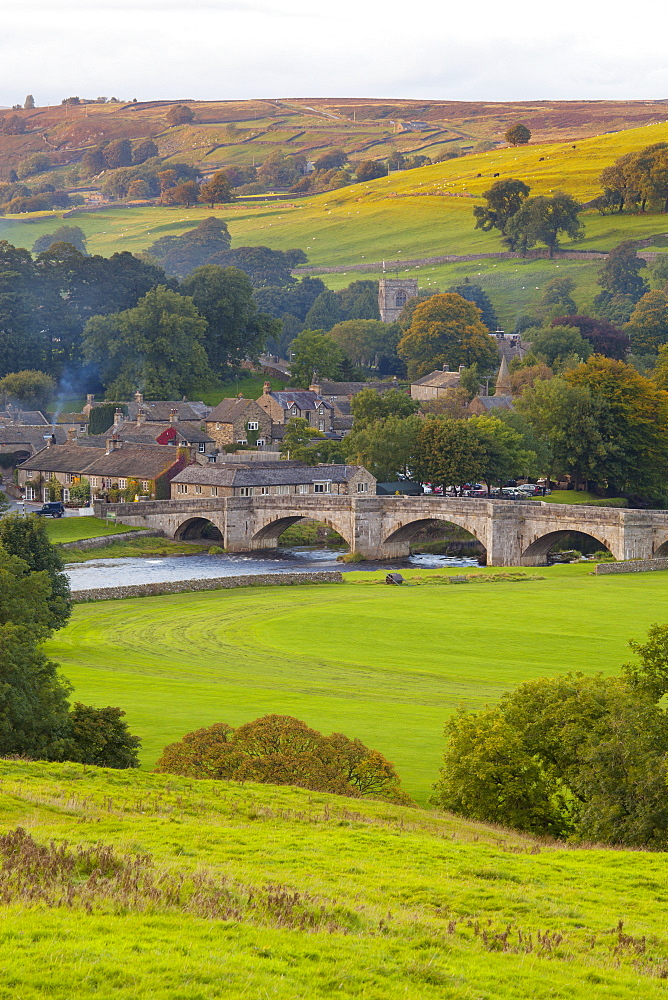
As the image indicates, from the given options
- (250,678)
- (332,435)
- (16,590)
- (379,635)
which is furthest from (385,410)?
(16,590)

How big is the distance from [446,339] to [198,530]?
253ft

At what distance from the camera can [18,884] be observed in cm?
1728

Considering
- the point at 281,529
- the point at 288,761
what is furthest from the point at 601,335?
the point at 288,761

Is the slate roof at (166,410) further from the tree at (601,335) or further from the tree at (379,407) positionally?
the tree at (601,335)

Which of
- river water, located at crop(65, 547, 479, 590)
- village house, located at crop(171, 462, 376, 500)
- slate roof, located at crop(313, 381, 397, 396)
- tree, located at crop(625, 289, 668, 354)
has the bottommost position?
river water, located at crop(65, 547, 479, 590)

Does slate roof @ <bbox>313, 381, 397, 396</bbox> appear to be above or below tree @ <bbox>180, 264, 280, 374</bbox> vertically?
below

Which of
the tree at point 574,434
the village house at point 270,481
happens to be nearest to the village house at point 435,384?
the tree at point 574,434

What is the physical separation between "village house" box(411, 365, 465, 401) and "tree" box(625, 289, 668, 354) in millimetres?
27621

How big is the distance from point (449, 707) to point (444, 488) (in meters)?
74.8

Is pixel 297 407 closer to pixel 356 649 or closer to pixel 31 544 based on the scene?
pixel 31 544

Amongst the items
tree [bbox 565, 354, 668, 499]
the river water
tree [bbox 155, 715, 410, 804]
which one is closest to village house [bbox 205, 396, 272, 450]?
the river water

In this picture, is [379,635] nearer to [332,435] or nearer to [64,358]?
[332,435]

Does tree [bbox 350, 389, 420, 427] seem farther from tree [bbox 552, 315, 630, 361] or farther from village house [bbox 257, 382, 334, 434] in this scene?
tree [bbox 552, 315, 630, 361]

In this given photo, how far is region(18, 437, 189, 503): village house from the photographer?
11588 centimetres
